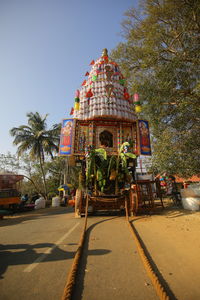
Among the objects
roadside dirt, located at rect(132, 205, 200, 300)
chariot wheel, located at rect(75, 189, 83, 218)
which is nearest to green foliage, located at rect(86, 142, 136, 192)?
chariot wheel, located at rect(75, 189, 83, 218)

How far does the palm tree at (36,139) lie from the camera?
21.5m

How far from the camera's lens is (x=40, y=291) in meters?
1.81

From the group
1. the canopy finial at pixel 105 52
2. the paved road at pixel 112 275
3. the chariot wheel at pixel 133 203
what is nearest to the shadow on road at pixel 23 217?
the chariot wheel at pixel 133 203

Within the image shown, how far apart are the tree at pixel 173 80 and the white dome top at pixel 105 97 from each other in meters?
1.48

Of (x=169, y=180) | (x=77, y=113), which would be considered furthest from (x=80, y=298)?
(x=169, y=180)

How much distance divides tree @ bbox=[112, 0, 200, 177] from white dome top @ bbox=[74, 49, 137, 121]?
1.48 m

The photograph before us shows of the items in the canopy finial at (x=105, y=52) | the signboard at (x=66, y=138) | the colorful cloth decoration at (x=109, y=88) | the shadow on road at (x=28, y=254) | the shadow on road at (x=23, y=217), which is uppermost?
the canopy finial at (x=105, y=52)

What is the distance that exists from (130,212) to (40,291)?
250 inches

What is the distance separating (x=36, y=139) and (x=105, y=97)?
577 inches

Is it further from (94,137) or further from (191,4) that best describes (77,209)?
(191,4)

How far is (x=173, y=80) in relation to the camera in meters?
8.73

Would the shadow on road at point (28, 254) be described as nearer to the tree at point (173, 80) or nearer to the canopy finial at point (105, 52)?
the tree at point (173, 80)

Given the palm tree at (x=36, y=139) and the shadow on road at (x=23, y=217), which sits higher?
the palm tree at (x=36, y=139)

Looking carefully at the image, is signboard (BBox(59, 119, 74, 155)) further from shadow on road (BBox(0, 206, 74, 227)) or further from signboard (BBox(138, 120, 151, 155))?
signboard (BBox(138, 120, 151, 155))
